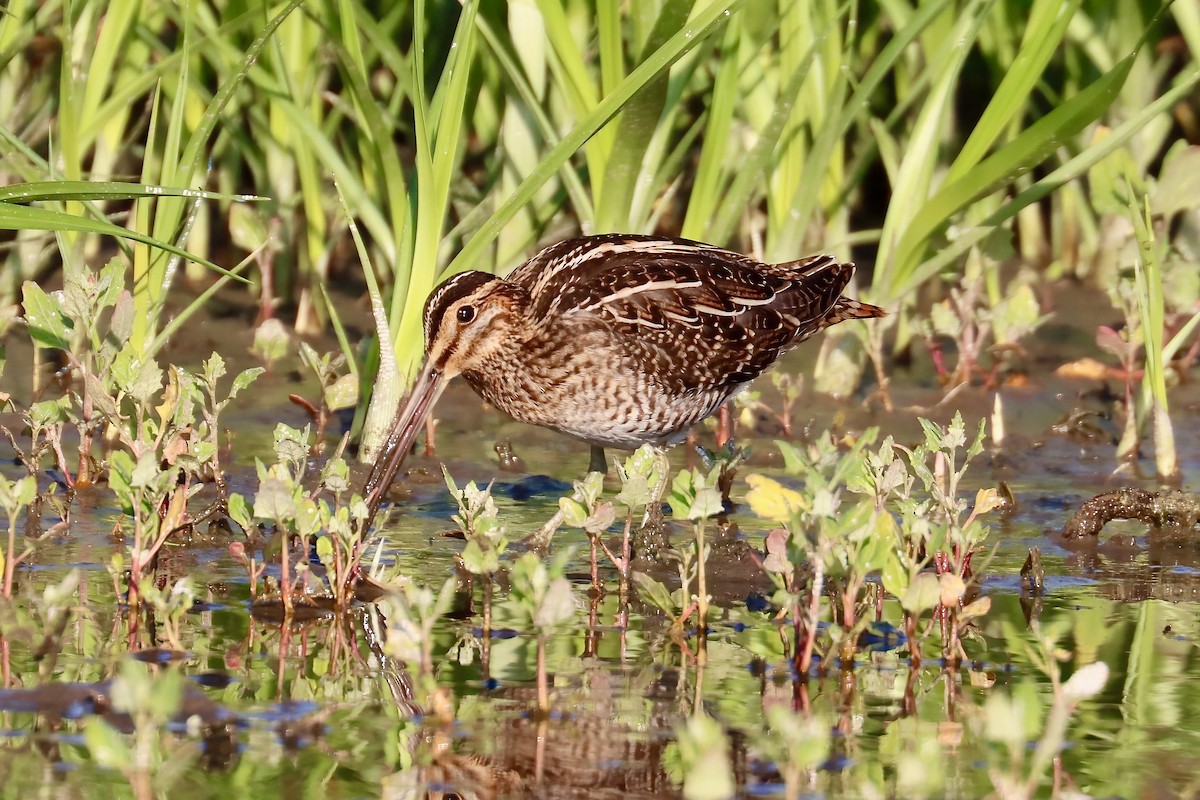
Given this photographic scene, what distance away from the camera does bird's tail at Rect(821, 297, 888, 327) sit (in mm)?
6363

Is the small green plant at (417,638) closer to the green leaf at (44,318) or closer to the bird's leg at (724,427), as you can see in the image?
the green leaf at (44,318)

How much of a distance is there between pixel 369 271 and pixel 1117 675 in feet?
9.29

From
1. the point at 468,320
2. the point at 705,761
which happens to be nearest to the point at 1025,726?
the point at 705,761

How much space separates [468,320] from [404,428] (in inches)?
16.4

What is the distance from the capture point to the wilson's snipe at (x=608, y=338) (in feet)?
18.8

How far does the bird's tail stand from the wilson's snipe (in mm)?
260

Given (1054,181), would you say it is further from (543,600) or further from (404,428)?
(543,600)

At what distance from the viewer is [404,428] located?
5582 mm

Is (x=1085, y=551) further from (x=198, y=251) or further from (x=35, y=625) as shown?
(x=198, y=251)

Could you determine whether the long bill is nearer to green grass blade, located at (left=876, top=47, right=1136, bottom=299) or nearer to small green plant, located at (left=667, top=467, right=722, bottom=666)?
small green plant, located at (left=667, top=467, right=722, bottom=666)

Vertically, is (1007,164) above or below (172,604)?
above

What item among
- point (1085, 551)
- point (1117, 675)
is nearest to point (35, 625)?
point (1117, 675)

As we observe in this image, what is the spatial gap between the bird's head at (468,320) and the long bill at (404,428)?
46 millimetres

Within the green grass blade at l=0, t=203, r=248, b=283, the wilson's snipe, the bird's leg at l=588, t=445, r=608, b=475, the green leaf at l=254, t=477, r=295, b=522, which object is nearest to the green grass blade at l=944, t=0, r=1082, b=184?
the wilson's snipe
